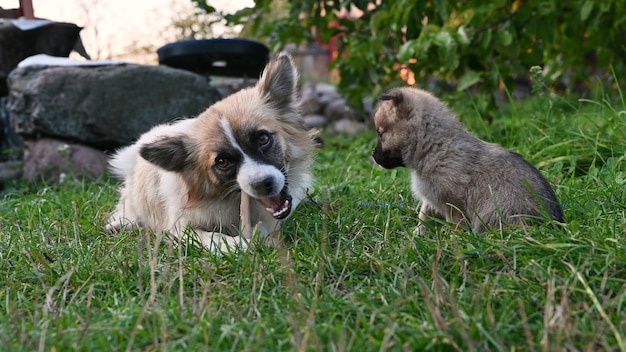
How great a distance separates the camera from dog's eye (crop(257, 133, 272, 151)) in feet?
11.4

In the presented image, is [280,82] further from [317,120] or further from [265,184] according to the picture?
[317,120]

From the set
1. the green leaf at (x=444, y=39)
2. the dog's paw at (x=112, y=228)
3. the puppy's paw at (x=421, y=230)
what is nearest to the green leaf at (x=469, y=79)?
the green leaf at (x=444, y=39)

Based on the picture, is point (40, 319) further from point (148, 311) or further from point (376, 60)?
point (376, 60)

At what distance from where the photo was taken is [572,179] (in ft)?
13.7

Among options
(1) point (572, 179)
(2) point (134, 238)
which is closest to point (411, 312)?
(2) point (134, 238)

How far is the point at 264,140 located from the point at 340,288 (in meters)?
1.20

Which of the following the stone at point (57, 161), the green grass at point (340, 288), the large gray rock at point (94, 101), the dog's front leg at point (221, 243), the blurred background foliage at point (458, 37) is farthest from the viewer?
the large gray rock at point (94, 101)

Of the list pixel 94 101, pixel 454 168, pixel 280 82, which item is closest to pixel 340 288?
pixel 454 168

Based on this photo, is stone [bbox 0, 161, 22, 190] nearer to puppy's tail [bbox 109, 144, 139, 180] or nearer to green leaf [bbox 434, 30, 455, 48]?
puppy's tail [bbox 109, 144, 139, 180]

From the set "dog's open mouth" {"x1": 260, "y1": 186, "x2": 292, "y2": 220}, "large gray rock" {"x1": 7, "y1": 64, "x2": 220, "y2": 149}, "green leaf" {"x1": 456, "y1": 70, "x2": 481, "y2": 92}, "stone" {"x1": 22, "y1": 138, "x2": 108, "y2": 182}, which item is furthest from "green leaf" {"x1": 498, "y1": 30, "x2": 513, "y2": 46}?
"stone" {"x1": 22, "y1": 138, "x2": 108, "y2": 182}

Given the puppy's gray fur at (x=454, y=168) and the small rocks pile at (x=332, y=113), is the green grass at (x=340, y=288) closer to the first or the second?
the puppy's gray fur at (x=454, y=168)

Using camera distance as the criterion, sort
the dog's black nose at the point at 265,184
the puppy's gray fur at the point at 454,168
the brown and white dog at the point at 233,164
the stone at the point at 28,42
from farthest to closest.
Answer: the stone at the point at 28,42
the brown and white dog at the point at 233,164
the dog's black nose at the point at 265,184
the puppy's gray fur at the point at 454,168

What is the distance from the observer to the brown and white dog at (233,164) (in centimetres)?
337

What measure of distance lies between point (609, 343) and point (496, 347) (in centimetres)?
34
